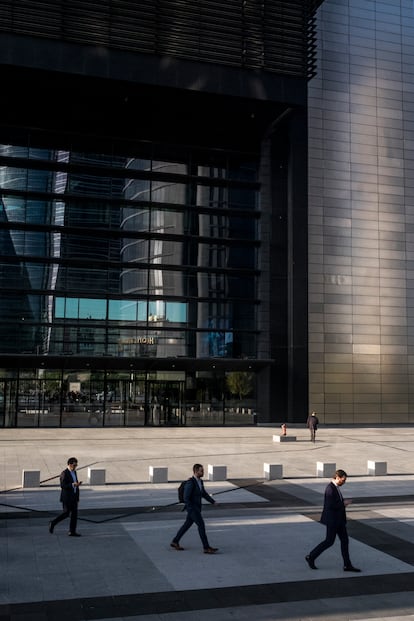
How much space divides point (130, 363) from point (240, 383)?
8435mm

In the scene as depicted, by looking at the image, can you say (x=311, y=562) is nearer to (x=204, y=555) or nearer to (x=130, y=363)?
(x=204, y=555)

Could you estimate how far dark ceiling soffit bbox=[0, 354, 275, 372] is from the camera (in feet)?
140

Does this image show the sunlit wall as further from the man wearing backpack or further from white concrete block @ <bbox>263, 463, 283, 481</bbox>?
the man wearing backpack

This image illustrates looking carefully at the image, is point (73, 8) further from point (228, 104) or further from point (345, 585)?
point (345, 585)

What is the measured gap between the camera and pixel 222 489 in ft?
64.3

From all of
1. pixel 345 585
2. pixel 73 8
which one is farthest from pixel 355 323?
pixel 345 585

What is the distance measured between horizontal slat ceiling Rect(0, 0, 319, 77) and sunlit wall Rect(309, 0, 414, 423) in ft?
20.3

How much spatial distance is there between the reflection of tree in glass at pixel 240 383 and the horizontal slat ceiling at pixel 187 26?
2164 cm

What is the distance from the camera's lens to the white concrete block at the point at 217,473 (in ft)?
69.3

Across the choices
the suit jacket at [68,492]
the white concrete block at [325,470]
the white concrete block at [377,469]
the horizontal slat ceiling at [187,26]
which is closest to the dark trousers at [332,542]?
the suit jacket at [68,492]

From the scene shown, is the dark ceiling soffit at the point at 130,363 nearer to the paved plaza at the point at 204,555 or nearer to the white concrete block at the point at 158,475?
the paved plaza at the point at 204,555

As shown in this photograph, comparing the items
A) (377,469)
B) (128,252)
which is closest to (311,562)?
(377,469)

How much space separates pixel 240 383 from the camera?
47.3m

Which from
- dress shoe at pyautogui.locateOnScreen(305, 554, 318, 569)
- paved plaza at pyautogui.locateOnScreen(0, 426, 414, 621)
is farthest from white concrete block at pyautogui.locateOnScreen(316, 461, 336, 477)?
dress shoe at pyautogui.locateOnScreen(305, 554, 318, 569)
